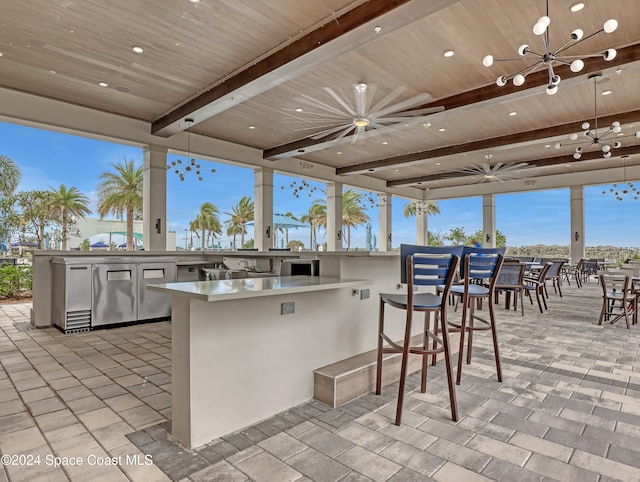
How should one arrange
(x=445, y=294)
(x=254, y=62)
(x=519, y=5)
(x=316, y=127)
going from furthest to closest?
(x=316, y=127) → (x=254, y=62) → (x=519, y=5) → (x=445, y=294)

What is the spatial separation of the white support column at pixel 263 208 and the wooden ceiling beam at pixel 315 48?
3354mm

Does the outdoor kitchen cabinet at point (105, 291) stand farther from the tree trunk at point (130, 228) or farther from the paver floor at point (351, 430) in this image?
the tree trunk at point (130, 228)

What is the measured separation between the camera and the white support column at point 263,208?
30.0 feet

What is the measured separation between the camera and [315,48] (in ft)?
12.4

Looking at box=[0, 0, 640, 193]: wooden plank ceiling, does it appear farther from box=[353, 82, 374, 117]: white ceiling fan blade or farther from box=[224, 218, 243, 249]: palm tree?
box=[224, 218, 243, 249]: palm tree

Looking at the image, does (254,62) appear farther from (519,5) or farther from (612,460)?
(612,460)

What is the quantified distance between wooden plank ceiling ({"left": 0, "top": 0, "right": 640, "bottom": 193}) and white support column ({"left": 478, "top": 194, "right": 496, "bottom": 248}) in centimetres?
571

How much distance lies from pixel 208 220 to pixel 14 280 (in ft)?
35.8

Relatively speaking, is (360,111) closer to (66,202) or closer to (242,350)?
(242,350)

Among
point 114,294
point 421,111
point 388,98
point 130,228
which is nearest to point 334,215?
point 421,111

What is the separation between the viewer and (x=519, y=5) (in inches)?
135

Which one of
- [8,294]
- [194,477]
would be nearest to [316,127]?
[194,477]

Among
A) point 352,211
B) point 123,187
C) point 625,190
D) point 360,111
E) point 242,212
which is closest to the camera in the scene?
point 360,111

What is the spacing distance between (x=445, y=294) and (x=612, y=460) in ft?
3.55
